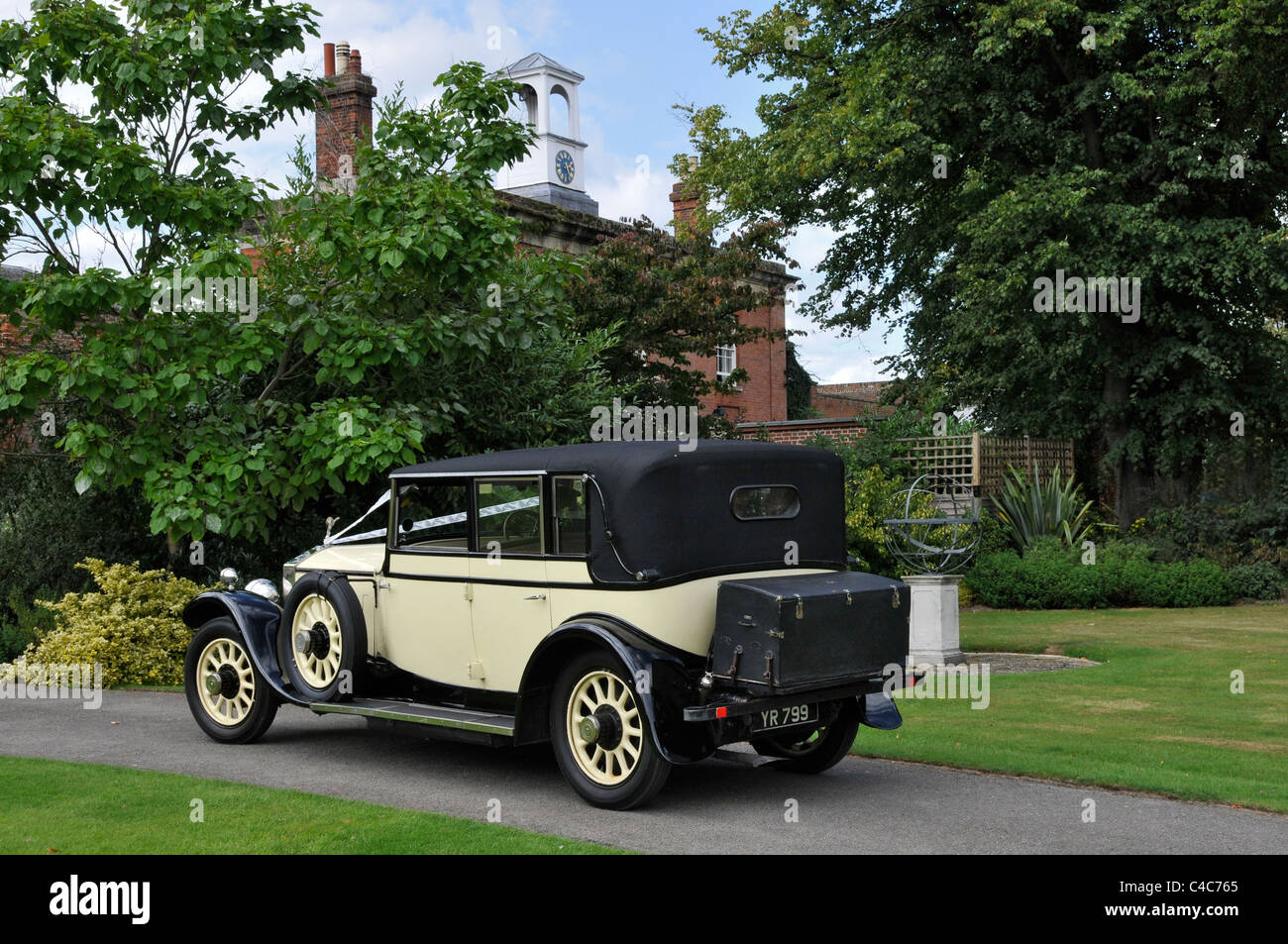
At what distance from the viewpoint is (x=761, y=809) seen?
7.23 m

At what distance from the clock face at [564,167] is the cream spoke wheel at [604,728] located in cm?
3160

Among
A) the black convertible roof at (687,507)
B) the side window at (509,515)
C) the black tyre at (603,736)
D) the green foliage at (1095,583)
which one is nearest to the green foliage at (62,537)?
the side window at (509,515)

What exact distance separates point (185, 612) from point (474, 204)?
5.54m

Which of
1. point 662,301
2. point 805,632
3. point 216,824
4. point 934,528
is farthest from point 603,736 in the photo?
point 934,528

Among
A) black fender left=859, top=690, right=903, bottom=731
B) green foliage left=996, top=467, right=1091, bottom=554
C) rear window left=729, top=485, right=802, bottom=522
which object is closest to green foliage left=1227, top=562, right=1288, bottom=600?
green foliage left=996, top=467, right=1091, bottom=554

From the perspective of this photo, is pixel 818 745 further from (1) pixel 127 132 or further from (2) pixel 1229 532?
(2) pixel 1229 532

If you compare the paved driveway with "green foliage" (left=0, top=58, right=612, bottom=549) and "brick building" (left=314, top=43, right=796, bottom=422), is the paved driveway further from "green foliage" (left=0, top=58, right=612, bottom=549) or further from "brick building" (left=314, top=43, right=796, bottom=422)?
"brick building" (left=314, top=43, right=796, bottom=422)

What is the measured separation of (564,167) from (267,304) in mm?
25405

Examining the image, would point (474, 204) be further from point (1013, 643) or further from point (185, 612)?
point (1013, 643)

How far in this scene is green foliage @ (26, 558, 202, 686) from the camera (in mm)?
12711

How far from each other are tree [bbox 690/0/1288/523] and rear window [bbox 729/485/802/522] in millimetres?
15703

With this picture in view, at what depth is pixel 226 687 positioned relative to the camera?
9250 millimetres

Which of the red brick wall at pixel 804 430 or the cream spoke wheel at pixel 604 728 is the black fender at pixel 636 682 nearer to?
the cream spoke wheel at pixel 604 728
